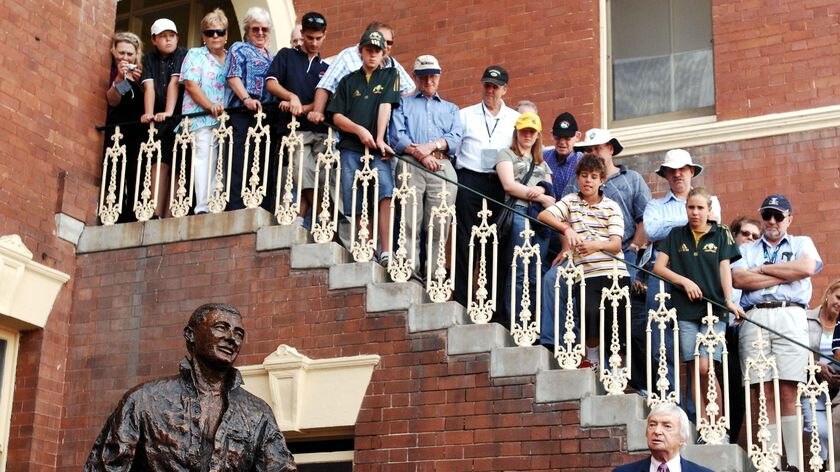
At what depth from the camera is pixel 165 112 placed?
12945 millimetres

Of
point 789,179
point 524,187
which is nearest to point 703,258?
point 524,187

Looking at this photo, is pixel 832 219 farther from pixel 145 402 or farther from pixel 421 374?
pixel 145 402

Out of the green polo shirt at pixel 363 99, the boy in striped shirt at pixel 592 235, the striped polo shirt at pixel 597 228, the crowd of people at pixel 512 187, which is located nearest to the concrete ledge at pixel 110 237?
the crowd of people at pixel 512 187

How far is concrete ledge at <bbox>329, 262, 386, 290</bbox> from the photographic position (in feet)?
38.3

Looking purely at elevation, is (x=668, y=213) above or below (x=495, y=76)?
below

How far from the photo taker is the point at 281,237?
1213cm

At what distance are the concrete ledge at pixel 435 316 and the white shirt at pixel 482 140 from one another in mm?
1448

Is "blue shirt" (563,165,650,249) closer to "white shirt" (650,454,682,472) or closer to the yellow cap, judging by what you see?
A: the yellow cap

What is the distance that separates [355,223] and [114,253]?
2.08 metres

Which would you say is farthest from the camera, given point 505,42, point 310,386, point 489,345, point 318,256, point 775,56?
point 505,42

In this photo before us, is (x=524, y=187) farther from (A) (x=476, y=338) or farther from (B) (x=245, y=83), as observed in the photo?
(B) (x=245, y=83)

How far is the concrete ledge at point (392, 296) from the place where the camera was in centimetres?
1145

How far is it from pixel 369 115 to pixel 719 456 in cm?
394

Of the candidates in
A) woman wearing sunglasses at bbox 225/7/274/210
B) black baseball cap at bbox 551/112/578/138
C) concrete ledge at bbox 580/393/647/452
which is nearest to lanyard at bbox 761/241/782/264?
concrete ledge at bbox 580/393/647/452
